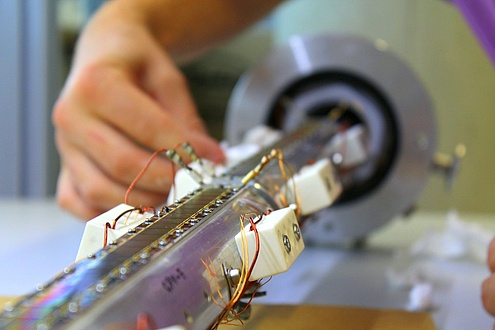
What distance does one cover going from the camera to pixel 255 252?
277 millimetres

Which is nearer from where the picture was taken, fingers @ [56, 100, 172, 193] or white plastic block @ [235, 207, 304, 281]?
white plastic block @ [235, 207, 304, 281]

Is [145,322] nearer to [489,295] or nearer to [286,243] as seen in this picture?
[286,243]

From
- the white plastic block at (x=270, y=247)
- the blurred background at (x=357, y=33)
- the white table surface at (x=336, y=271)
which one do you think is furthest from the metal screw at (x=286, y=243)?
the blurred background at (x=357, y=33)

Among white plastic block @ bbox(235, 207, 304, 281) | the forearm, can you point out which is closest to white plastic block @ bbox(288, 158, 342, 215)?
white plastic block @ bbox(235, 207, 304, 281)

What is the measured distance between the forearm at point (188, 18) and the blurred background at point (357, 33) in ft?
1.34

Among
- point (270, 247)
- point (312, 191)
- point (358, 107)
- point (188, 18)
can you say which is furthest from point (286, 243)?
point (188, 18)

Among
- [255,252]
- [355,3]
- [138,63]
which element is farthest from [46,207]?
[355,3]

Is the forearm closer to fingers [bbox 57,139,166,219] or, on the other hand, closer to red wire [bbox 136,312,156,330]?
fingers [bbox 57,139,166,219]

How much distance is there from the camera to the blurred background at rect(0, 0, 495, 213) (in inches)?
51.6

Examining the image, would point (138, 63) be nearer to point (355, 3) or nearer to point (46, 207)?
point (46, 207)

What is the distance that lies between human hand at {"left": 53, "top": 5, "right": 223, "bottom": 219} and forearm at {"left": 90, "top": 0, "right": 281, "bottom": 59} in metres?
0.08

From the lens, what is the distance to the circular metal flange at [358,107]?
71 centimetres

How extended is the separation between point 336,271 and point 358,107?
20cm

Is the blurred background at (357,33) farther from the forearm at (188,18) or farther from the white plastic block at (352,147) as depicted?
the white plastic block at (352,147)
